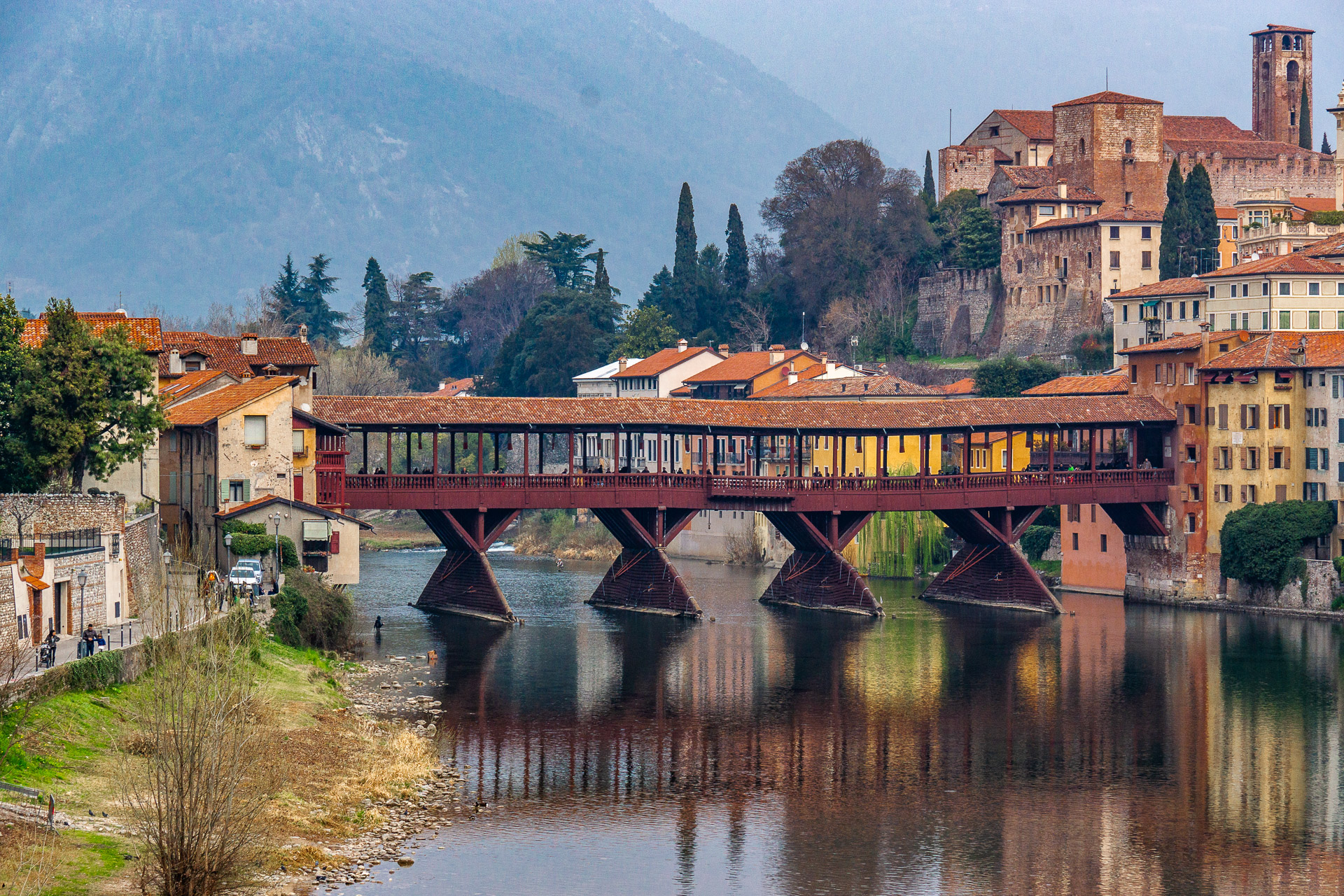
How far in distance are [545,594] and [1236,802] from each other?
1762 inches

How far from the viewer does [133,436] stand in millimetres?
56750

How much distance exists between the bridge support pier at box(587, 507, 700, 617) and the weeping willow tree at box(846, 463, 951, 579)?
16.4m

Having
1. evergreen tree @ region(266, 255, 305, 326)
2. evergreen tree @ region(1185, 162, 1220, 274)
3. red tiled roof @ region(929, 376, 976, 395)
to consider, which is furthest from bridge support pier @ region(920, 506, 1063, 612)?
evergreen tree @ region(266, 255, 305, 326)

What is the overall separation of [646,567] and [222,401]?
67.4 ft

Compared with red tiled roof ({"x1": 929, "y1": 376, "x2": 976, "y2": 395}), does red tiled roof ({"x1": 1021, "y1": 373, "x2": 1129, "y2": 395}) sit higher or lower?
lower

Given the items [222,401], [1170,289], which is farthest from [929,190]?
[222,401]

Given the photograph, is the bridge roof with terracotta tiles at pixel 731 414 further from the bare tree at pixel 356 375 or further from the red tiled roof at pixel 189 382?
the bare tree at pixel 356 375

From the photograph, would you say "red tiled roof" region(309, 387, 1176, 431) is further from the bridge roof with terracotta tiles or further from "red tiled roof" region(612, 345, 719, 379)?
"red tiled roof" region(612, 345, 719, 379)

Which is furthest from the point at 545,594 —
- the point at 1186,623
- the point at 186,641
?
the point at 186,641

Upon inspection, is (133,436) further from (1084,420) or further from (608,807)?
(1084,420)

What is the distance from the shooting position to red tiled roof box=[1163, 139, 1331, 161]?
131625 mm

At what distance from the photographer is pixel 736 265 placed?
144m

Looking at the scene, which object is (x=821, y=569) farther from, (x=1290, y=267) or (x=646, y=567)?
(x=1290, y=267)

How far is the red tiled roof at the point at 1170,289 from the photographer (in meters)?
93.8
